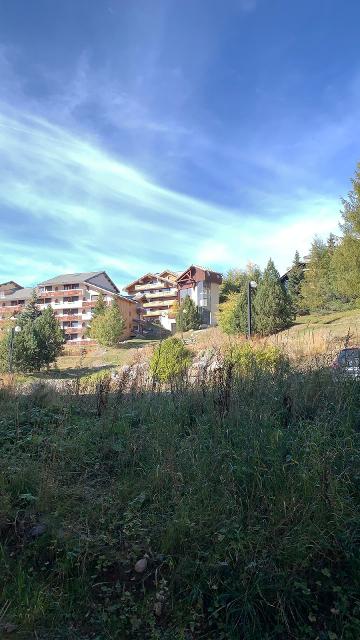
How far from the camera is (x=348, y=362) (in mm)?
4777

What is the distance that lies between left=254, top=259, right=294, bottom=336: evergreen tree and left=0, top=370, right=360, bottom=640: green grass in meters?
23.7

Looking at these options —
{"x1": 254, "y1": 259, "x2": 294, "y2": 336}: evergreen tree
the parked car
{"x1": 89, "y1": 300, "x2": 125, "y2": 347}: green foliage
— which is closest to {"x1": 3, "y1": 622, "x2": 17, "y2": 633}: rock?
the parked car

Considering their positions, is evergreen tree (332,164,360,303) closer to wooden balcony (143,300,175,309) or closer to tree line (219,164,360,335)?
tree line (219,164,360,335)

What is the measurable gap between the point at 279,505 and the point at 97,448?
1.86 metres

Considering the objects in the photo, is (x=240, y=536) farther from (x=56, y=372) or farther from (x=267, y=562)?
(x=56, y=372)

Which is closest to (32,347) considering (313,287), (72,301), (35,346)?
(35,346)

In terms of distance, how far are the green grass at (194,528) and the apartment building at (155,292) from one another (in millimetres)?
64854

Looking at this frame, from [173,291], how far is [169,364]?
5999 centimetres

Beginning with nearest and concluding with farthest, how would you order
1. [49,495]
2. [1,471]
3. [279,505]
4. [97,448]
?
1. [279,505]
2. [49,495]
3. [1,471]
4. [97,448]

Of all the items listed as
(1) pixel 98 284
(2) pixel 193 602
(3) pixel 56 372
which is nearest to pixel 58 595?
(2) pixel 193 602

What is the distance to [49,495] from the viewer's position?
3.13 m

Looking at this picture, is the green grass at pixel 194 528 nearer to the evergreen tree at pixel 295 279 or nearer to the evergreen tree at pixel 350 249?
the evergreen tree at pixel 350 249

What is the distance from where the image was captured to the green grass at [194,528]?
2242 mm

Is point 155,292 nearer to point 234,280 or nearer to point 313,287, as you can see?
point 234,280
